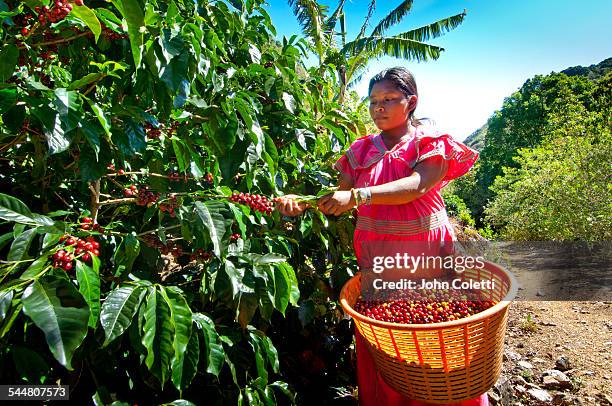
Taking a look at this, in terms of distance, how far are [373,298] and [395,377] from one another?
30cm

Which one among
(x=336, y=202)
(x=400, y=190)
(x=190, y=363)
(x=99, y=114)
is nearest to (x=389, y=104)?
(x=400, y=190)

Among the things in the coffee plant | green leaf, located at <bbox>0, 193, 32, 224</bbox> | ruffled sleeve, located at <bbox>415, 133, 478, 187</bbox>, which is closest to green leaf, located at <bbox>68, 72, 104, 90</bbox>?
the coffee plant

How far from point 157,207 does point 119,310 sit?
1.28 feet

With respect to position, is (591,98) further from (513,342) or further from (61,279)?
(61,279)

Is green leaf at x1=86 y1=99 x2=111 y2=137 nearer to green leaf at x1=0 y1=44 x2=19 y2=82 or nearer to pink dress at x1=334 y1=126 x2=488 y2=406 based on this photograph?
green leaf at x1=0 y1=44 x2=19 y2=82

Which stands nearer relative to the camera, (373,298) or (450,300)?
(450,300)

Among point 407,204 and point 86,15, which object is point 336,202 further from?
point 86,15

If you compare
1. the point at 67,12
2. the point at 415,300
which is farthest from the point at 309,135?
the point at 67,12

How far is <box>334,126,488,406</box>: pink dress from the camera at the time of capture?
5.00ft

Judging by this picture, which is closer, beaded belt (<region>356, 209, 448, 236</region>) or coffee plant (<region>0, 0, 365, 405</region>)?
coffee plant (<region>0, 0, 365, 405</region>)

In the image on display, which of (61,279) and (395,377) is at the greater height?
(61,279)

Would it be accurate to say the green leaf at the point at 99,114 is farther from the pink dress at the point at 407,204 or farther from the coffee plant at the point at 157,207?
the pink dress at the point at 407,204

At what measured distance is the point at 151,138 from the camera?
54.6 inches

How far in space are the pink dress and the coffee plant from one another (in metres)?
0.32
